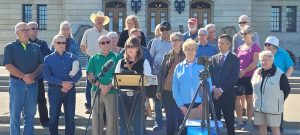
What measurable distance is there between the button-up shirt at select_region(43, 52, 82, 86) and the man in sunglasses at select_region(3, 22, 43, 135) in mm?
244

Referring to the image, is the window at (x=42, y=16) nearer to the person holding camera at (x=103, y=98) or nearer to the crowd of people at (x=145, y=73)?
the crowd of people at (x=145, y=73)

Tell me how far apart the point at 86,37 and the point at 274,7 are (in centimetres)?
2727

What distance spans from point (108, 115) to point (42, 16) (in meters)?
28.0

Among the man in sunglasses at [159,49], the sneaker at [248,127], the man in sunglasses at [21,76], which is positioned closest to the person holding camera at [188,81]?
the man in sunglasses at [159,49]

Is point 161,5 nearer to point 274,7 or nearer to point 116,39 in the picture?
point 274,7

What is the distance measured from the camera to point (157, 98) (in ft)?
30.0

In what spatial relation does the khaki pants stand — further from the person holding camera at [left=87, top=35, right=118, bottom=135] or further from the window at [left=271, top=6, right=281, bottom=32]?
the window at [left=271, top=6, right=281, bottom=32]

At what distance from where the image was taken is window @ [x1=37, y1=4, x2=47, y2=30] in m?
34.5

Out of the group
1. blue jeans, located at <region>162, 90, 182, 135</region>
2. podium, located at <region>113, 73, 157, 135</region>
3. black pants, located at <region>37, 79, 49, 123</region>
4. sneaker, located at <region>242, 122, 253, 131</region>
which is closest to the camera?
podium, located at <region>113, 73, 157, 135</region>

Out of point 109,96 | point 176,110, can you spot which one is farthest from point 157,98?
point 109,96

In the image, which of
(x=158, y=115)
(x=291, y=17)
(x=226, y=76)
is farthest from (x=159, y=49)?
(x=291, y=17)

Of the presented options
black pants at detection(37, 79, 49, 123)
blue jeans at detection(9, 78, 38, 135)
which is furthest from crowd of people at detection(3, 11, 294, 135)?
black pants at detection(37, 79, 49, 123)

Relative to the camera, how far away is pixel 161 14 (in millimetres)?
32625

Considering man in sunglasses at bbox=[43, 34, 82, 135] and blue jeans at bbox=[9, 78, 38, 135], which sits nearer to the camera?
blue jeans at bbox=[9, 78, 38, 135]
